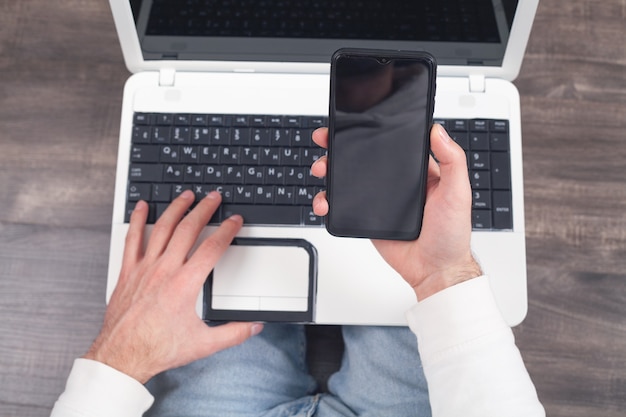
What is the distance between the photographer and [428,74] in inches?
20.1

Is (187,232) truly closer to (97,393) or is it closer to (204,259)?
(204,259)

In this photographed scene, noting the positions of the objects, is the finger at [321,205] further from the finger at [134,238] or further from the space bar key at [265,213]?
the finger at [134,238]

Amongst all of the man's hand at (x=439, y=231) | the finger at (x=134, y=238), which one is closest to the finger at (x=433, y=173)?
the man's hand at (x=439, y=231)

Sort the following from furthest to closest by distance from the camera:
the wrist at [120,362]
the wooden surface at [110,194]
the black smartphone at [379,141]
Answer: the wooden surface at [110,194], the wrist at [120,362], the black smartphone at [379,141]

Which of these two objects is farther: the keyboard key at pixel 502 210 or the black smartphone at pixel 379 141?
the keyboard key at pixel 502 210

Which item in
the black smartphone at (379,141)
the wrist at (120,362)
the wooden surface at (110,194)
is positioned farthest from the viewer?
the wooden surface at (110,194)

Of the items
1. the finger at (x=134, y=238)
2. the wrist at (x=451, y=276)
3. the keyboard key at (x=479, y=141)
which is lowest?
the wrist at (x=451, y=276)

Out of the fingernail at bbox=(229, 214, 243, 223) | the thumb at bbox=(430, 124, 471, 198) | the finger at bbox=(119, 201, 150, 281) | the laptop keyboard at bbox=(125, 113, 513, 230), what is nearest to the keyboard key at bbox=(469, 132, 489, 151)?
the laptop keyboard at bbox=(125, 113, 513, 230)

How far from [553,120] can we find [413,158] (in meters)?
0.32

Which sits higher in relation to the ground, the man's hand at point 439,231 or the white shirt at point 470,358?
the man's hand at point 439,231

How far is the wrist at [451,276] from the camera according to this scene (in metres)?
0.58

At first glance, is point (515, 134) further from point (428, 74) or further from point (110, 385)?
point (110, 385)

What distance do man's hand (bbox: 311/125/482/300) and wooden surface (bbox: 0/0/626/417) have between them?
8.8 inches

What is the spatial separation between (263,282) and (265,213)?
0.08 meters
